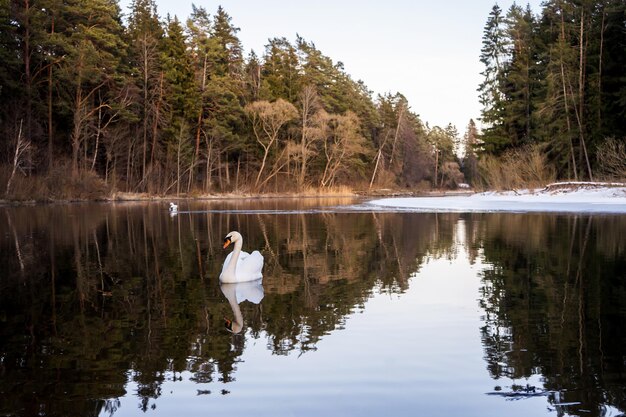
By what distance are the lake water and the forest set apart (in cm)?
2994

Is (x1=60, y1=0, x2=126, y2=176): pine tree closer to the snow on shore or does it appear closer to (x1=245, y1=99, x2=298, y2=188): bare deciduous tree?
(x1=245, y1=99, x2=298, y2=188): bare deciduous tree

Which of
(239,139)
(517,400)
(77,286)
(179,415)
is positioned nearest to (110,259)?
(77,286)

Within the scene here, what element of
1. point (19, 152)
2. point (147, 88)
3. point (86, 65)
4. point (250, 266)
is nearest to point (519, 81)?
point (147, 88)

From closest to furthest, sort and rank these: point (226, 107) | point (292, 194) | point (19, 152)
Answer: point (19, 152) < point (226, 107) < point (292, 194)

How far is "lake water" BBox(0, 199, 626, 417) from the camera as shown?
169 inches

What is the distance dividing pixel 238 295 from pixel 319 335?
2.38m

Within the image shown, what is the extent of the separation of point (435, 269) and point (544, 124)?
3912 centimetres

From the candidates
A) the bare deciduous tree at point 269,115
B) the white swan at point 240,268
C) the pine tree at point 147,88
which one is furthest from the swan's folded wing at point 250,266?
the bare deciduous tree at point 269,115

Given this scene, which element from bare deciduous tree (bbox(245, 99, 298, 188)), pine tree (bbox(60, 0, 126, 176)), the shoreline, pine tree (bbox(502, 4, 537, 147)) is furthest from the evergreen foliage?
pine tree (bbox(60, 0, 126, 176))

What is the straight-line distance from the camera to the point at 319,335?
6062 mm

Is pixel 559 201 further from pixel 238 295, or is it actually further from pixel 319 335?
pixel 319 335

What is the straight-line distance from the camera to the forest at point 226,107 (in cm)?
4159

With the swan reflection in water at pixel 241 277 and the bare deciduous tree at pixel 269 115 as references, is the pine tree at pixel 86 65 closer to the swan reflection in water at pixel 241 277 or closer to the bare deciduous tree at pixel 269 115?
the bare deciduous tree at pixel 269 115

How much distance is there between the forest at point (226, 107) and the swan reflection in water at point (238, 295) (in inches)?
1257
